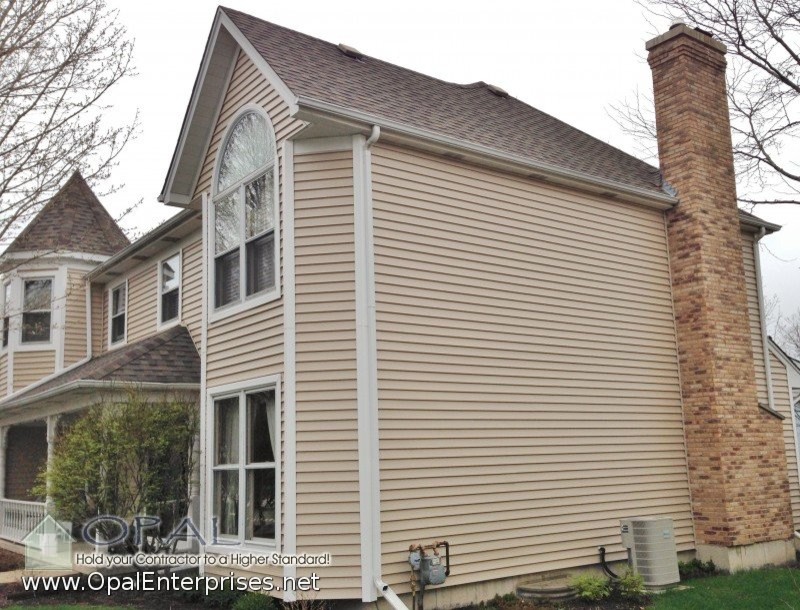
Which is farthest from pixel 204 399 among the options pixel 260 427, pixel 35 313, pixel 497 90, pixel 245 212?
pixel 35 313

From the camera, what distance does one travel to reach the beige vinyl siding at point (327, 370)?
26.7ft

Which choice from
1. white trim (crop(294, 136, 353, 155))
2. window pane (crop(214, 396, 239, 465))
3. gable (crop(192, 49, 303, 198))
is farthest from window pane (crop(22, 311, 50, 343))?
white trim (crop(294, 136, 353, 155))

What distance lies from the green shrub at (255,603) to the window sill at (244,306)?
3.24 metres

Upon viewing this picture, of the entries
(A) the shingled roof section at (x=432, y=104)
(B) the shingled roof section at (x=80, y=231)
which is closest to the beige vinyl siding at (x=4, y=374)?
(B) the shingled roof section at (x=80, y=231)

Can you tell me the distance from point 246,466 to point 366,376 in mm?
2042

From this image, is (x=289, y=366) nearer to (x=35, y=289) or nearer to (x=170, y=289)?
(x=170, y=289)

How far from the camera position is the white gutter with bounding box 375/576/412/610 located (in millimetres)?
7821

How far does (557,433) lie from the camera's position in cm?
1018

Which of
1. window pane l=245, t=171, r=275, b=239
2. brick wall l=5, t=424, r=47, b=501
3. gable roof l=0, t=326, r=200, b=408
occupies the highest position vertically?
window pane l=245, t=171, r=275, b=239

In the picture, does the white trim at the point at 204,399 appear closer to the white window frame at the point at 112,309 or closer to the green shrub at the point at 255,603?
the green shrub at the point at 255,603

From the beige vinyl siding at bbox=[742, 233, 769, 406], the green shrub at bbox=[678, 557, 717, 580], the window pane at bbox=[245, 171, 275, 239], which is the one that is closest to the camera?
the window pane at bbox=[245, 171, 275, 239]

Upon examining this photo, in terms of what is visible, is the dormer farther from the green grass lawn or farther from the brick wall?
the green grass lawn

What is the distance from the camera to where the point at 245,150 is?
10.3m

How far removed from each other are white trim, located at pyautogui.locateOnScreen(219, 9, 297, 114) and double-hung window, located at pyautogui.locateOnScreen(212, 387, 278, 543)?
3245 millimetres
